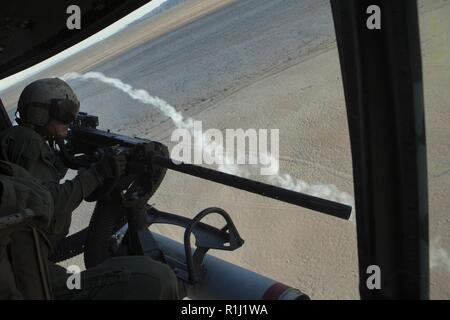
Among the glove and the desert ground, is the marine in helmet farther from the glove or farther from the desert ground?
the desert ground

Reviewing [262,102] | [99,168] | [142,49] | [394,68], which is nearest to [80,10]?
[99,168]

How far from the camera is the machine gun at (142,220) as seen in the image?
2.32 metres

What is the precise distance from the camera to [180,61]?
14.9 meters

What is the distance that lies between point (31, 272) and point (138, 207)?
52.7 inches

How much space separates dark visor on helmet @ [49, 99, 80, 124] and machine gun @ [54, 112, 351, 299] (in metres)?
0.27

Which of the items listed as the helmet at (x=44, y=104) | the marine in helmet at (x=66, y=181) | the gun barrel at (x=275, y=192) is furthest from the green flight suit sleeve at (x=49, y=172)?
the gun barrel at (x=275, y=192)

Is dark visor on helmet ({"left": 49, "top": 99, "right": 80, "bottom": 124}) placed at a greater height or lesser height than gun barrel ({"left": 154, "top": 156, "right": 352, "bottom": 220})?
greater

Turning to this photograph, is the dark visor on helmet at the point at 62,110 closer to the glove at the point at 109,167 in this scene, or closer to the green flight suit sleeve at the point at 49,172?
the green flight suit sleeve at the point at 49,172

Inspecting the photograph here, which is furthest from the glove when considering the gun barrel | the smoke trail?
the smoke trail

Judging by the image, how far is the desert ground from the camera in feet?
10.2

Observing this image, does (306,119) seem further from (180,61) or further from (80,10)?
(180,61)

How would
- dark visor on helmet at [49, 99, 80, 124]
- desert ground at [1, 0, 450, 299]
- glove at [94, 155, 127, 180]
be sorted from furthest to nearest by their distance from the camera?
desert ground at [1, 0, 450, 299] → dark visor on helmet at [49, 99, 80, 124] → glove at [94, 155, 127, 180]

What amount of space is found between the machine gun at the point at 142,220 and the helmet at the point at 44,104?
11.7 inches

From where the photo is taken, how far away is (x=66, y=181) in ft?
7.73
